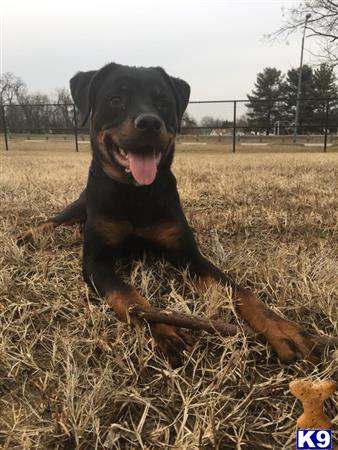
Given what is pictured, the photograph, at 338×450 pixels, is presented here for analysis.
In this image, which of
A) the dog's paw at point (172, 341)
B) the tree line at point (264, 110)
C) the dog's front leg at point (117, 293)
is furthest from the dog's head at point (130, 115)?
the tree line at point (264, 110)

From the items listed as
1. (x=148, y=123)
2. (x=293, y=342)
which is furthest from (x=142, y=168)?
(x=293, y=342)

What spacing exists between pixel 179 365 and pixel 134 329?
293mm

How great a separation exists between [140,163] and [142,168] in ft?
0.10

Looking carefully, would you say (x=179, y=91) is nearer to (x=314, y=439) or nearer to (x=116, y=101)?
(x=116, y=101)

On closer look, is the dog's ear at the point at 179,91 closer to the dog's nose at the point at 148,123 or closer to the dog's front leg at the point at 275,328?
the dog's nose at the point at 148,123

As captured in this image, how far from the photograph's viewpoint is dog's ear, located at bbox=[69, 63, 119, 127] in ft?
9.52

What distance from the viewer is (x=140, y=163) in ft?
8.47

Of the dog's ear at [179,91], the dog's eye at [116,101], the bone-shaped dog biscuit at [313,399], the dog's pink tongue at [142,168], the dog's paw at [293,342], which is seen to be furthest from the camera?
the dog's ear at [179,91]

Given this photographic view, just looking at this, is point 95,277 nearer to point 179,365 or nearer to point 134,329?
point 134,329

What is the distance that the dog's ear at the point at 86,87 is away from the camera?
2902 mm

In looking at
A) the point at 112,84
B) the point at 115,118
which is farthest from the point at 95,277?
the point at 112,84

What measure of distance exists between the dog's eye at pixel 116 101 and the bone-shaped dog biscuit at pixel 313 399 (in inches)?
78.7

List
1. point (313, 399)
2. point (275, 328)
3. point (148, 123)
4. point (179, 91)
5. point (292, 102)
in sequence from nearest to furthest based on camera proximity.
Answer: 1. point (313, 399)
2. point (275, 328)
3. point (148, 123)
4. point (179, 91)
5. point (292, 102)

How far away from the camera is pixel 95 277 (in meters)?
2.32
